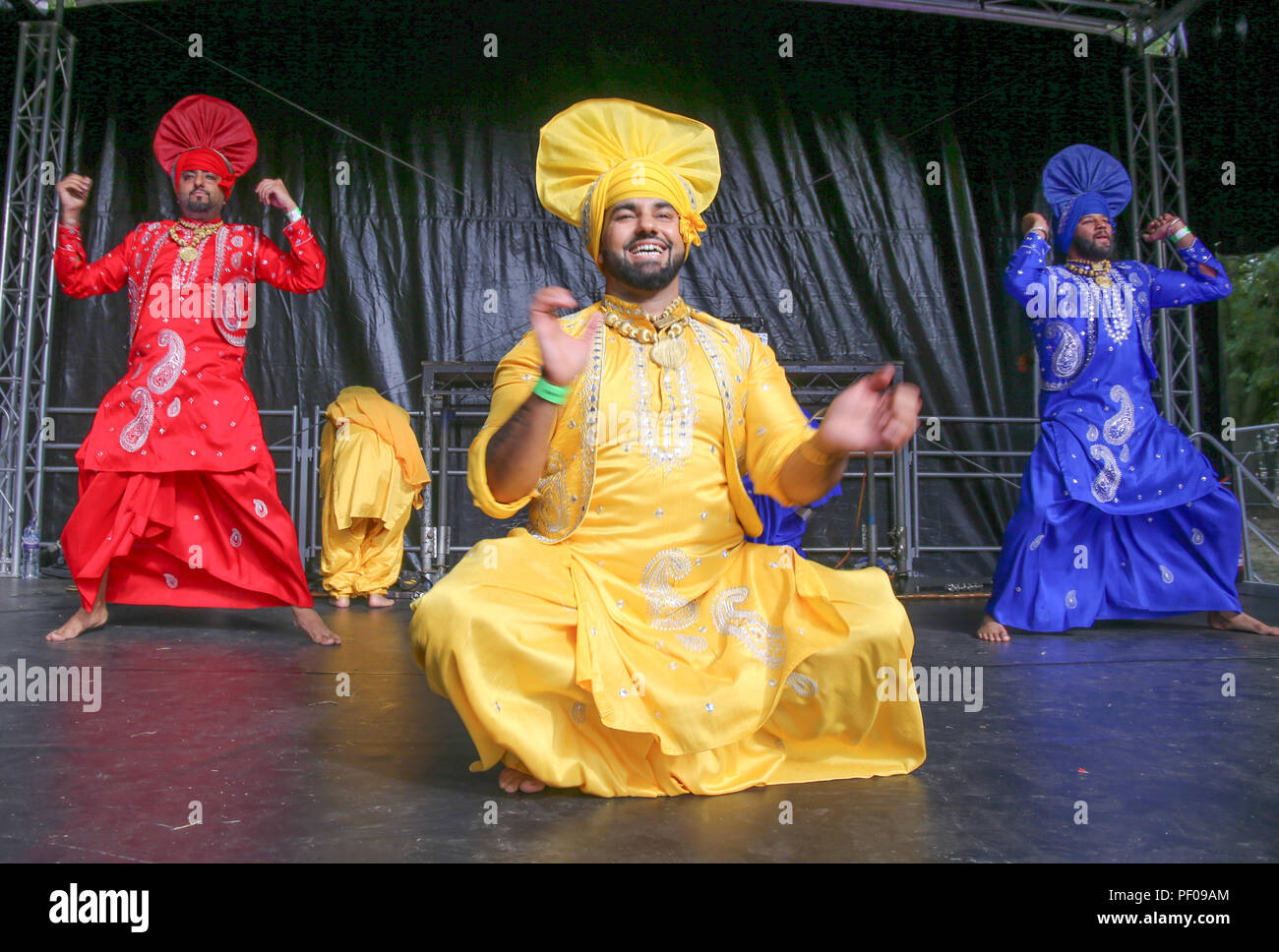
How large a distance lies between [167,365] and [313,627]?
1.16 m

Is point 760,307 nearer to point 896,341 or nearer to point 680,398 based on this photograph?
point 896,341

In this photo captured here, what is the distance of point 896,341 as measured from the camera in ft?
23.2

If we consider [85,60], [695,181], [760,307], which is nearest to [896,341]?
[760,307]

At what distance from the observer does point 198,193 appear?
13.1 feet

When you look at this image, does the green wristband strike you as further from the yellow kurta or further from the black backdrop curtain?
the black backdrop curtain

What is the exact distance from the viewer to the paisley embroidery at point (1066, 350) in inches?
174

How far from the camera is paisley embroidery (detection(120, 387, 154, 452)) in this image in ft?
12.6

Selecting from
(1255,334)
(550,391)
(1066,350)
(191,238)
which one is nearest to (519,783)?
(550,391)

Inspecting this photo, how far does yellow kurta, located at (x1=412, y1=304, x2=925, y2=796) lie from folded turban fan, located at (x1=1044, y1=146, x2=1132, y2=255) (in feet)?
10.1

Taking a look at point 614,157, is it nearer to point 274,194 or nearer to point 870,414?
point 870,414

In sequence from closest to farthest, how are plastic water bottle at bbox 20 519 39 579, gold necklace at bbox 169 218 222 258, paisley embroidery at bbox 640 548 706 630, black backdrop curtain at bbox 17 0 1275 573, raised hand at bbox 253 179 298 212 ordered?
paisley embroidery at bbox 640 548 706 630 → raised hand at bbox 253 179 298 212 → gold necklace at bbox 169 218 222 258 → plastic water bottle at bbox 20 519 39 579 → black backdrop curtain at bbox 17 0 1275 573

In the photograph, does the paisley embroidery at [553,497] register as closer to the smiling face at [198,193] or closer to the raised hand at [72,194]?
the smiling face at [198,193]

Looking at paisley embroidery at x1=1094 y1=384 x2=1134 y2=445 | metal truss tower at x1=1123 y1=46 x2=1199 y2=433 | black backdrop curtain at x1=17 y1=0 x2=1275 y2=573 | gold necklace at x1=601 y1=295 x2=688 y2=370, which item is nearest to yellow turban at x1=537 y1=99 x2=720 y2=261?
gold necklace at x1=601 y1=295 x2=688 y2=370

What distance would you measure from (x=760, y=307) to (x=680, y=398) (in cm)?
489
